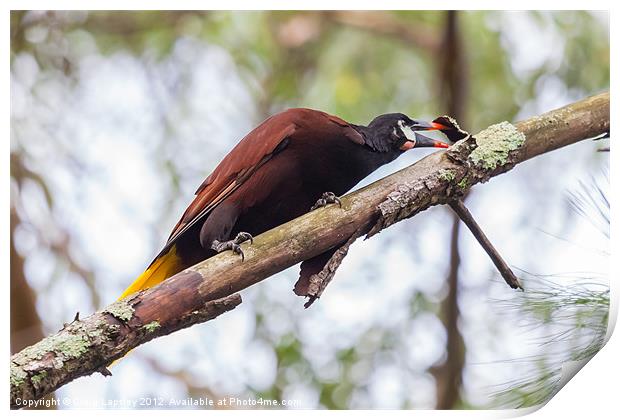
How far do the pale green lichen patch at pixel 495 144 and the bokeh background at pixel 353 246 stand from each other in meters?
0.12

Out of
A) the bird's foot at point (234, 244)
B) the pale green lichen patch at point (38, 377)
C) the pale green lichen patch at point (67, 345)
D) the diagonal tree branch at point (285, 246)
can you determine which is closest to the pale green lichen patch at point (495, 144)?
the diagonal tree branch at point (285, 246)

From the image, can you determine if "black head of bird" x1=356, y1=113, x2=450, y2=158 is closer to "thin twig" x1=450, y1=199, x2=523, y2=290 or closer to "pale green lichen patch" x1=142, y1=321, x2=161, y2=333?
"thin twig" x1=450, y1=199, x2=523, y2=290

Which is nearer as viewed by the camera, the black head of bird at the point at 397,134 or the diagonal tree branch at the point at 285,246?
the diagonal tree branch at the point at 285,246

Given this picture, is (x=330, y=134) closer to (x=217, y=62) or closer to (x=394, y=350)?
(x=217, y=62)

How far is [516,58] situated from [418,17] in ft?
0.88

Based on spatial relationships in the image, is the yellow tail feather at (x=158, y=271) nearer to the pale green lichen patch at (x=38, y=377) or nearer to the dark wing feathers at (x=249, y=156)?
the dark wing feathers at (x=249, y=156)

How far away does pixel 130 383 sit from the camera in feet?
5.88

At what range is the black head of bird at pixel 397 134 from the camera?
70.3 inches

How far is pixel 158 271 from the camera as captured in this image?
177 centimetres

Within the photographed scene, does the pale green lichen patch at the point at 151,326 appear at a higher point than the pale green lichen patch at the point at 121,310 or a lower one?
lower

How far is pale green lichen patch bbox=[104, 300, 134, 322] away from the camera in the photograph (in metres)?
1.52

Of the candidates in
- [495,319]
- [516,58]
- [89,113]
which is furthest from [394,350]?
[89,113]

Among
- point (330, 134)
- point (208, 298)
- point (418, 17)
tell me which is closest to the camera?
point (208, 298)

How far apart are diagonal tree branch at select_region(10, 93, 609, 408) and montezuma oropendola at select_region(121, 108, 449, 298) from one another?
87 mm
